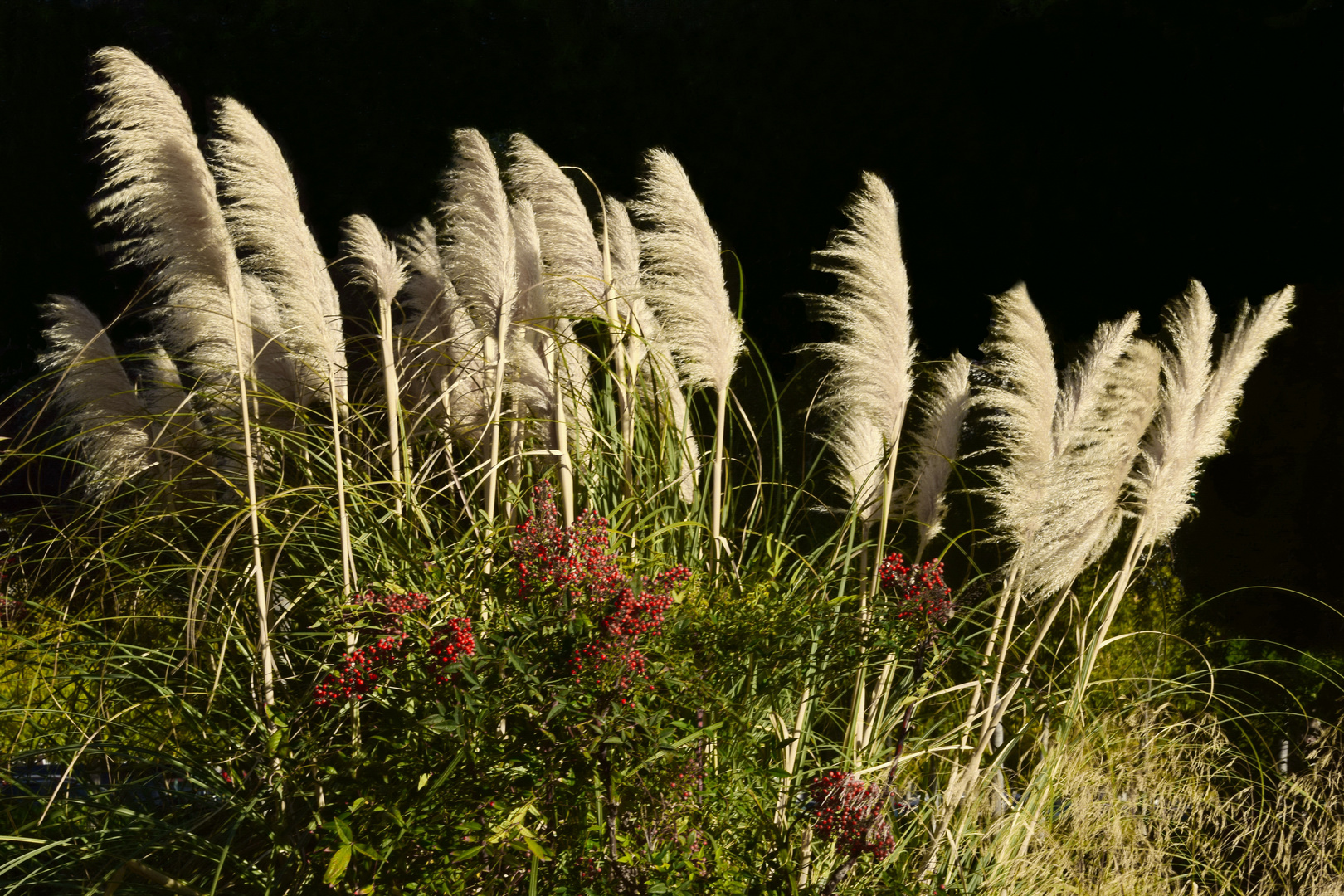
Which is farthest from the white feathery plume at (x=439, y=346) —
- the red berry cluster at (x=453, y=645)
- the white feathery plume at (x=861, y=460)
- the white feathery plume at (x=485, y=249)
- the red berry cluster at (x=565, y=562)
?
the red berry cluster at (x=453, y=645)

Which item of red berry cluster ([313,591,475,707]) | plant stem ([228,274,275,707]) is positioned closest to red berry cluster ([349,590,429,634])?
red berry cluster ([313,591,475,707])

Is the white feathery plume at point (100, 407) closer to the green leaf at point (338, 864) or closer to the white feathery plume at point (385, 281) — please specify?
the white feathery plume at point (385, 281)

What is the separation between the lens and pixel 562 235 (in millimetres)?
2918

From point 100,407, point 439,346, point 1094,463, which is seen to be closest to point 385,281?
point 439,346

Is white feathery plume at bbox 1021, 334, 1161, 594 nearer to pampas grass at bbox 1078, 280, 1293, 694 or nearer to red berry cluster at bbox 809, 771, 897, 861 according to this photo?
pampas grass at bbox 1078, 280, 1293, 694

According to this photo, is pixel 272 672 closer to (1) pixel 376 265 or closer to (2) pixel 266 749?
(2) pixel 266 749

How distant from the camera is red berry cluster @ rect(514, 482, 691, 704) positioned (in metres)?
1.73

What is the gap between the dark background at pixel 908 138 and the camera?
4430mm

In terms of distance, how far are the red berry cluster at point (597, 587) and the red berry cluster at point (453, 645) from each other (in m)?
0.15

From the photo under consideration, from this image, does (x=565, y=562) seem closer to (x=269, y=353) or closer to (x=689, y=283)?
(x=689, y=283)

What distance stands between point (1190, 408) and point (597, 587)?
5.90 feet

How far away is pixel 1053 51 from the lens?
4.89 meters

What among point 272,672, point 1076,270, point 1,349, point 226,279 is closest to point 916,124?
point 1076,270

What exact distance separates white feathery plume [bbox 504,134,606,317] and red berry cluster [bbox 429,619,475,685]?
131 centimetres
